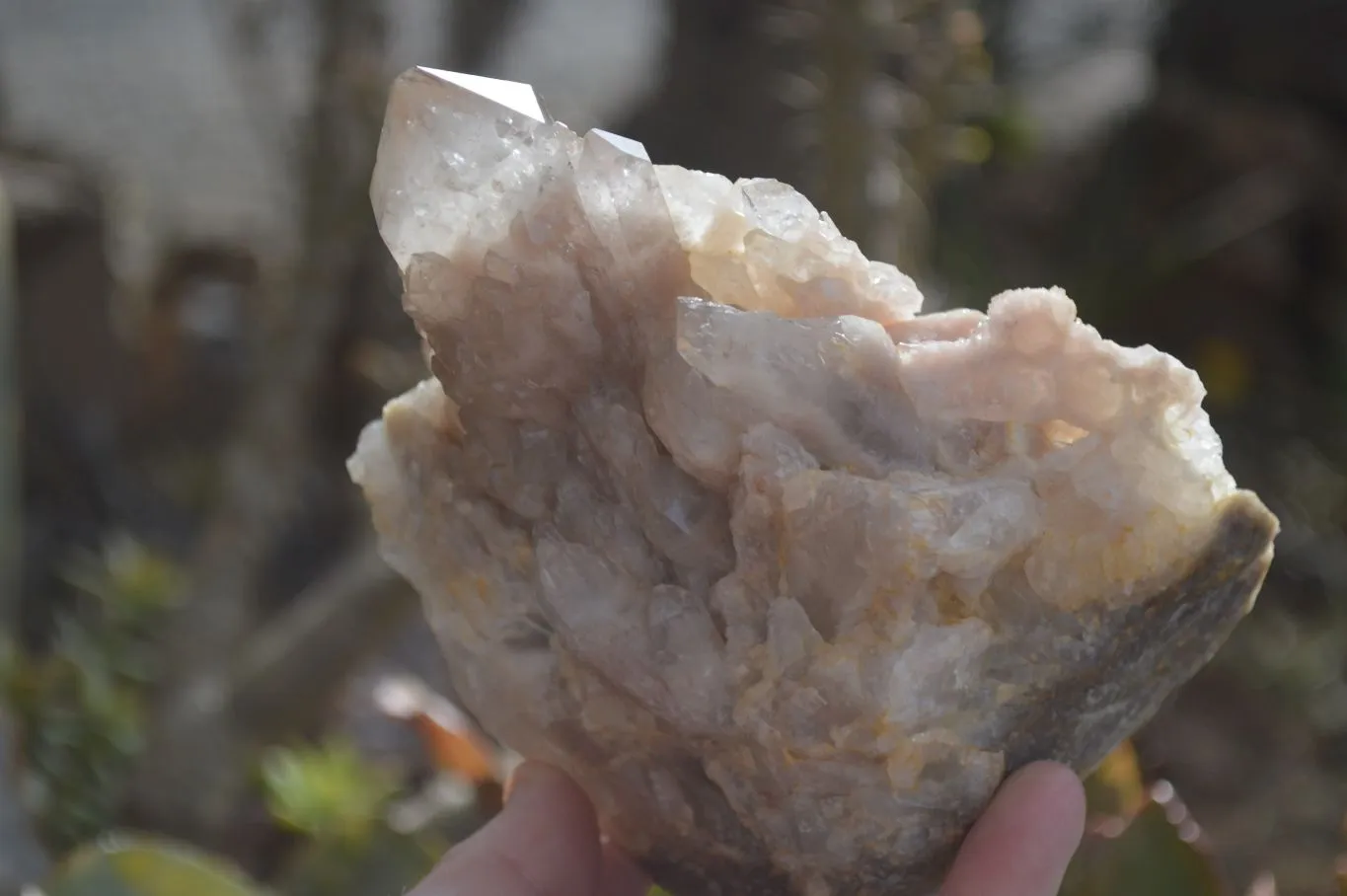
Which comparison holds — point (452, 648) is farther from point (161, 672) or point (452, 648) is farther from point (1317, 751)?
point (1317, 751)

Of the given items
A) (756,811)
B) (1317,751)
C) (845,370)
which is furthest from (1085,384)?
(1317,751)

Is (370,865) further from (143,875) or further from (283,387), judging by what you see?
(283,387)

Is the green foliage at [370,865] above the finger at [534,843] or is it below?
below

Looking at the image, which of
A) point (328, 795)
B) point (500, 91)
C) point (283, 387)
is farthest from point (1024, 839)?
point (283, 387)

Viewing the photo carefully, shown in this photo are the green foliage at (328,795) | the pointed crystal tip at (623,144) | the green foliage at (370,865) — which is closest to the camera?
the pointed crystal tip at (623,144)

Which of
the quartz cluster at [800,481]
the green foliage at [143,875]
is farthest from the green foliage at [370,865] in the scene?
the quartz cluster at [800,481]

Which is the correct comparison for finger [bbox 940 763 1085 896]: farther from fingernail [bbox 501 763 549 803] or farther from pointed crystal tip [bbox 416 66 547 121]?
pointed crystal tip [bbox 416 66 547 121]

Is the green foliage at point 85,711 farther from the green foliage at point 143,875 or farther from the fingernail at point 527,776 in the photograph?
the fingernail at point 527,776
